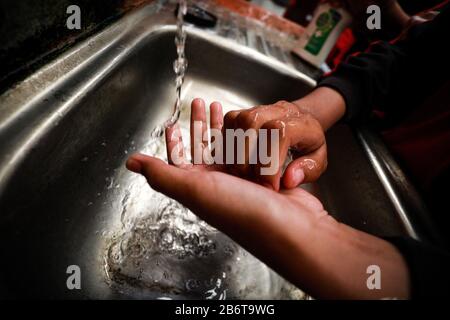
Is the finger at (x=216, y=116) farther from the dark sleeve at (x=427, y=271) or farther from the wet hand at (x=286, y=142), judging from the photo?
the dark sleeve at (x=427, y=271)

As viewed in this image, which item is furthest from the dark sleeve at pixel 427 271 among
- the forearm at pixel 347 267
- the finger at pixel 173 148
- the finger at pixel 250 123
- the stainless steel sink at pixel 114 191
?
the finger at pixel 173 148

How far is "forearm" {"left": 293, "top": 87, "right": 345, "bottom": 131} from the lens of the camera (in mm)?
873

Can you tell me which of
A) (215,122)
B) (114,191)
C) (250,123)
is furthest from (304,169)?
(114,191)

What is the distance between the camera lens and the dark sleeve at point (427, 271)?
15.9 inches

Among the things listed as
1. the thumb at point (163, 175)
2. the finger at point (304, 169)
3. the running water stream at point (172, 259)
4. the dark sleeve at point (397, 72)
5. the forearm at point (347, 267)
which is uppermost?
the dark sleeve at point (397, 72)

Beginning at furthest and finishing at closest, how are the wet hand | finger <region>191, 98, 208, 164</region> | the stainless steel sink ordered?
finger <region>191, 98, 208, 164</region> < the wet hand < the stainless steel sink

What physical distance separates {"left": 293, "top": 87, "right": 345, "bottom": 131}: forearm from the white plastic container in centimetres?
37

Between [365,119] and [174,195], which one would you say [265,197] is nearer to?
[174,195]

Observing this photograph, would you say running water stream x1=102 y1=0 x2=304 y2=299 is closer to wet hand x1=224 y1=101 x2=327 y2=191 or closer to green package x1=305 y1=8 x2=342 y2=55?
wet hand x1=224 y1=101 x2=327 y2=191

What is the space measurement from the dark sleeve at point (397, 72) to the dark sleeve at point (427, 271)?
0.56 m

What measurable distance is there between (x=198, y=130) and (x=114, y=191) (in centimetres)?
32

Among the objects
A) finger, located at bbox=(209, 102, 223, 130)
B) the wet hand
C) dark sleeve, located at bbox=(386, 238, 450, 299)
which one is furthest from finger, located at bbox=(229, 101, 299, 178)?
dark sleeve, located at bbox=(386, 238, 450, 299)

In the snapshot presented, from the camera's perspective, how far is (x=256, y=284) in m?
0.79

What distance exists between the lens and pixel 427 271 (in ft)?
1.36
